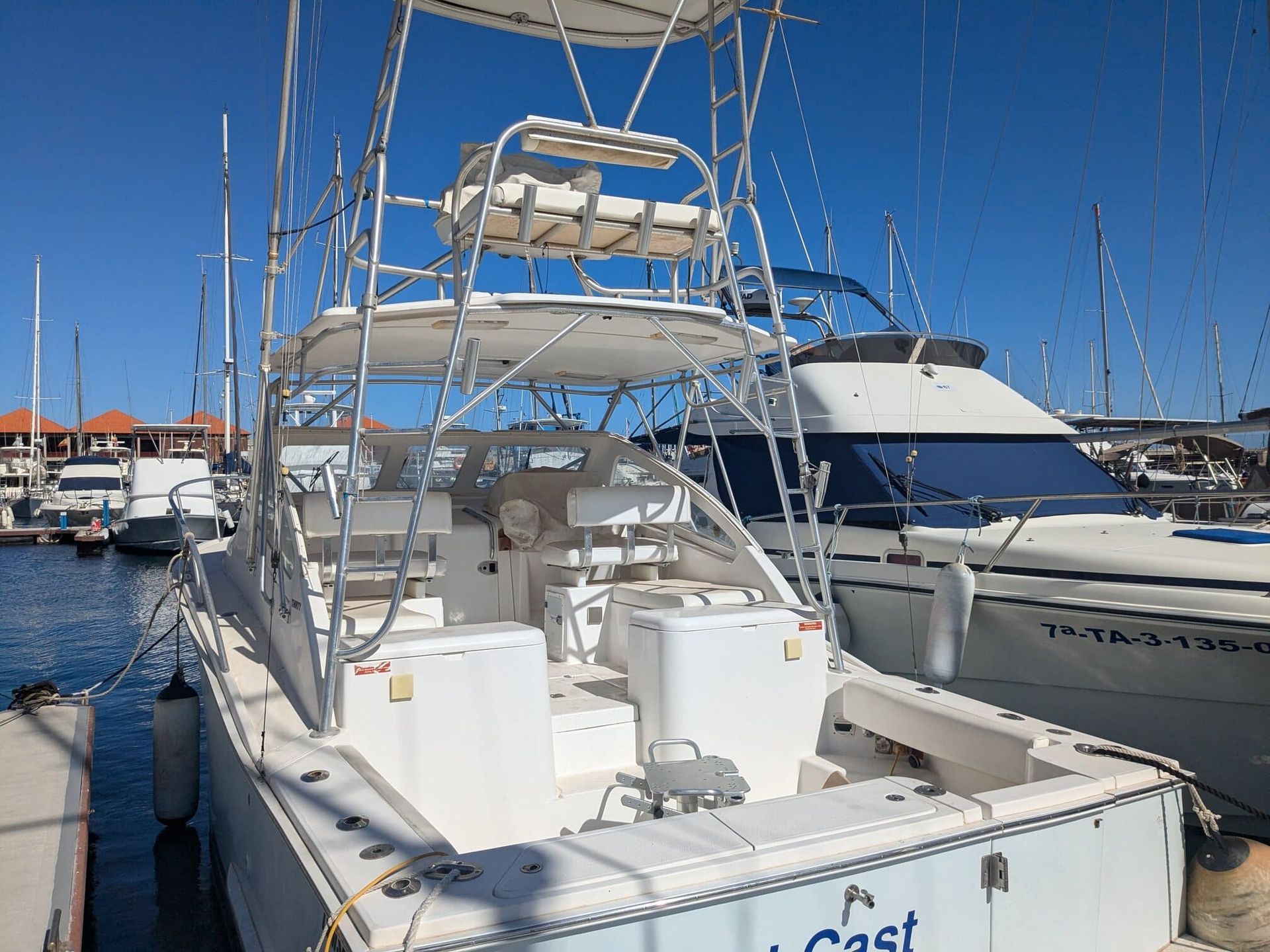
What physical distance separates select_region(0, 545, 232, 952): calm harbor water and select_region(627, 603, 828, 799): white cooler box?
289 centimetres

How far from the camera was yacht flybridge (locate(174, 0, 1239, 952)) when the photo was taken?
238cm

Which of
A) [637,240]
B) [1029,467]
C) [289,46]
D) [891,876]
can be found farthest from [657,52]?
[1029,467]

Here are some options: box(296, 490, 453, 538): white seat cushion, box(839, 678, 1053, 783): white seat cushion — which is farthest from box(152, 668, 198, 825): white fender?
box(839, 678, 1053, 783): white seat cushion

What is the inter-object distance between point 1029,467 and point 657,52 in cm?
645

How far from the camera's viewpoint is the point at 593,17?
5.30 metres

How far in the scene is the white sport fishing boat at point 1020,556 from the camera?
231 inches

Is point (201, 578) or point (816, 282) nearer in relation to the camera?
point (201, 578)

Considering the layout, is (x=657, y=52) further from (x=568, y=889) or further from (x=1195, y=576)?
(x=1195, y=576)

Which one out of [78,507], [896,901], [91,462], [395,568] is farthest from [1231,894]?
[91,462]

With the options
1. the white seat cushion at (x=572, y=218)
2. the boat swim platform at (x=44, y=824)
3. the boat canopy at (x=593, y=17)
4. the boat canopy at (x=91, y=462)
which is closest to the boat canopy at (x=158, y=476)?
the boat canopy at (x=91, y=462)

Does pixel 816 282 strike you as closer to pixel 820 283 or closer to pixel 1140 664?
pixel 820 283

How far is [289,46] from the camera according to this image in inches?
149

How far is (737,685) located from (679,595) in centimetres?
78

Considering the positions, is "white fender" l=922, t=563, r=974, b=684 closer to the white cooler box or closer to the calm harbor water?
the white cooler box
